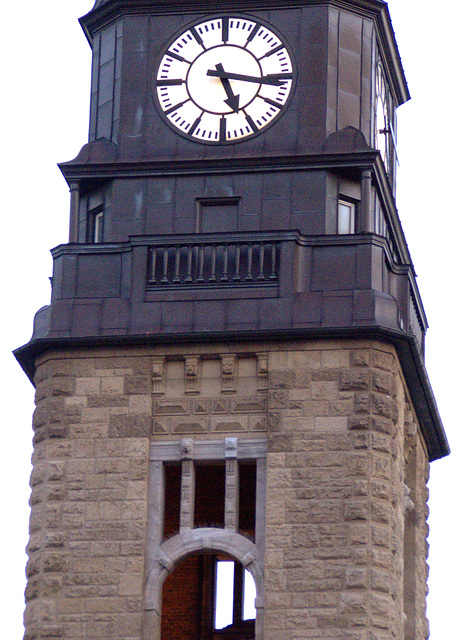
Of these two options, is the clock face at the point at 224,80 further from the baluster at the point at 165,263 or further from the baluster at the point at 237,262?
the baluster at the point at 165,263

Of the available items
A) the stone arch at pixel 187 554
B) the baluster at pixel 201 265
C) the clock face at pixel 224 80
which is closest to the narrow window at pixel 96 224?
the clock face at pixel 224 80

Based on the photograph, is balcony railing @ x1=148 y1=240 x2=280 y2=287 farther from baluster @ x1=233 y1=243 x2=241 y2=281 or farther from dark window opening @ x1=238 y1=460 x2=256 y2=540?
dark window opening @ x1=238 y1=460 x2=256 y2=540

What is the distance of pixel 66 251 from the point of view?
4606 centimetres

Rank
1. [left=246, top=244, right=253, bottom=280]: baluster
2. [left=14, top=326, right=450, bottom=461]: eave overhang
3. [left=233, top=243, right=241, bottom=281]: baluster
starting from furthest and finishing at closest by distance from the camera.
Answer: [left=233, top=243, right=241, bottom=281]: baluster
[left=246, top=244, right=253, bottom=280]: baluster
[left=14, top=326, right=450, bottom=461]: eave overhang

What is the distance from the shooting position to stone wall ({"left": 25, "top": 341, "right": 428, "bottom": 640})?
43.3 meters

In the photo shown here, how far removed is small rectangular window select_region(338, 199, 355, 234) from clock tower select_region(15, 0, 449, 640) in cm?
5

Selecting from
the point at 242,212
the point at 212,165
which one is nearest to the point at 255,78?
the point at 212,165

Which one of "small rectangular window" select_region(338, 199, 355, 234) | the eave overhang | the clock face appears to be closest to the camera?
the eave overhang

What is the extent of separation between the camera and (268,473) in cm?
4406

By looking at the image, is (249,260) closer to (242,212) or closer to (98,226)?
(242,212)

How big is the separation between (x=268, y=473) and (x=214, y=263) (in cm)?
364

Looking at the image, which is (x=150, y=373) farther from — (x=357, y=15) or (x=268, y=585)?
(x=357, y=15)

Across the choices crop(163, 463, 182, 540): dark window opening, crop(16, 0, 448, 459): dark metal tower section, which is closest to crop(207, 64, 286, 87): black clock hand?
crop(16, 0, 448, 459): dark metal tower section

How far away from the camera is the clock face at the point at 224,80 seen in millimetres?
47031
